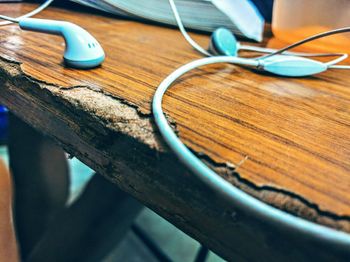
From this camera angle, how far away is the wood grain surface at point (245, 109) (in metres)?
0.21

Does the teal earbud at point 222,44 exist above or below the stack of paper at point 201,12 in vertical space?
below

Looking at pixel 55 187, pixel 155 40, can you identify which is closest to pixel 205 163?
pixel 155 40

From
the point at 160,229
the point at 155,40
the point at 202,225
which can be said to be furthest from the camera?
the point at 160,229

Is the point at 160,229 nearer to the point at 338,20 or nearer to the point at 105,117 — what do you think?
the point at 338,20

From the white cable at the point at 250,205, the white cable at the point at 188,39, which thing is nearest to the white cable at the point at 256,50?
the white cable at the point at 188,39

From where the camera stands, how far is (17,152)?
30.5 inches

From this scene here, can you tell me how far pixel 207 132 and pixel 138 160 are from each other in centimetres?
5

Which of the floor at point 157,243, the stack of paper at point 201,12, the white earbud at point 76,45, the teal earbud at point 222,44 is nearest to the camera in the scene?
the white earbud at point 76,45

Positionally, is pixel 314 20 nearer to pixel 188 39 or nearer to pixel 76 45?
pixel 188 39

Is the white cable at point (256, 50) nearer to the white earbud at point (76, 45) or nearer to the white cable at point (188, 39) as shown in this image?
the white cable at point (188, 39)

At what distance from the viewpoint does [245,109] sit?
0.31m

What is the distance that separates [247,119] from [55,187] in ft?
2.29

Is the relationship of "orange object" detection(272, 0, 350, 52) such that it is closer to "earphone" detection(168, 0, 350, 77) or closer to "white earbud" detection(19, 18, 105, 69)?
"earphone" detection(168, 0, 350, 77)

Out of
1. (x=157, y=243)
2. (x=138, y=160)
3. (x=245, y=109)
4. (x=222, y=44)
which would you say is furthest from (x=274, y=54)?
(x=157, y=243)
